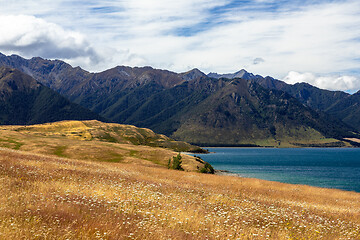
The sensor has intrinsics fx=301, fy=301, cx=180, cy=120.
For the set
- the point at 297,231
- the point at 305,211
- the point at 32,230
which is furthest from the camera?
the point at 305,211

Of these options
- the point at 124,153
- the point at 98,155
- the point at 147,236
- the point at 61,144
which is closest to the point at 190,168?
the point at 124,153

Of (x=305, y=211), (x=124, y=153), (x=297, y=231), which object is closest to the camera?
(x=297, y=231)

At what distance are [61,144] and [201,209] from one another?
3420 inches

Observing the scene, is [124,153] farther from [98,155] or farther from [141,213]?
[141,213]

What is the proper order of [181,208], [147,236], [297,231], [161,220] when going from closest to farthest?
[147,236]
[161,220]
[297,231]
[181,208]

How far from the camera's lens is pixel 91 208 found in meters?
13.7

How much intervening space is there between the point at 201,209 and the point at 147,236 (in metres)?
6.77

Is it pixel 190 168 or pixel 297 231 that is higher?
pixel 297 231

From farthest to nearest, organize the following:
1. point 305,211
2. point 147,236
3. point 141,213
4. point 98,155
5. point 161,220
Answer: point 98,155 → point 305,211 → point 141,213 → point 161,220 → point 147,236


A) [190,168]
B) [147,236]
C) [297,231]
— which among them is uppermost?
[147,236]

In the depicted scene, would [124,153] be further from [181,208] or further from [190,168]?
[181,208]

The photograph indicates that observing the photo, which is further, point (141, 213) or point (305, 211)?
point (305, 211)

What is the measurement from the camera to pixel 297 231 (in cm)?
1532

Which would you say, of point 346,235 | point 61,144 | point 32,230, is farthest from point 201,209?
point 61,144
